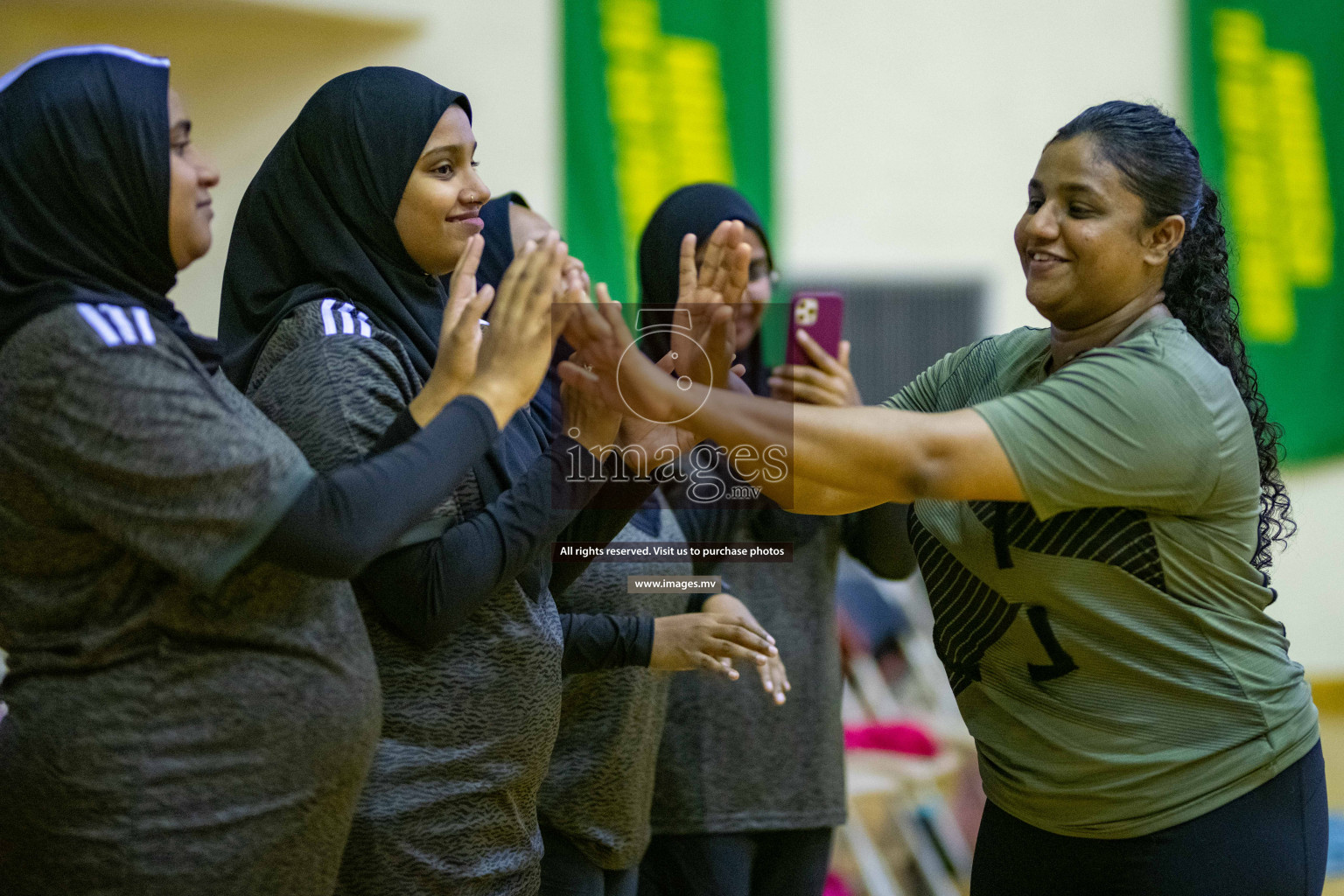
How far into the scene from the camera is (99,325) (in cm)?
105

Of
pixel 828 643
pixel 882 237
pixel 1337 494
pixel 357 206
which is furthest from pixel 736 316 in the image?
pixel 1337 494

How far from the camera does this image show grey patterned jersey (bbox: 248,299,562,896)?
1.27m

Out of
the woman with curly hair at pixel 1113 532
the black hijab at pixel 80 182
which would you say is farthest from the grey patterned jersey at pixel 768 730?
the black hijab at pixel 80 182

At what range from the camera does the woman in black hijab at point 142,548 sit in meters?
1.04

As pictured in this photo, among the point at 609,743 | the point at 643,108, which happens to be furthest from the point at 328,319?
the point at 643,108

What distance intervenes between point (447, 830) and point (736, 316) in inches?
30.5

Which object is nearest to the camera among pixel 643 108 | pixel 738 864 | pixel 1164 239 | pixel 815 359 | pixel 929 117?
pixel 1164 239

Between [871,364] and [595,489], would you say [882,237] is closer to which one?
[871,364]

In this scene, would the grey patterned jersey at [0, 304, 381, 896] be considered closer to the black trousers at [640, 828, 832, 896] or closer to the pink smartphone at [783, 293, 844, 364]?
the pink smartphone at [783, 293, 844, 364]

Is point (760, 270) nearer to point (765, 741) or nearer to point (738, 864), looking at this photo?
point (765, 741)

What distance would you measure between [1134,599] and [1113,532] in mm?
87

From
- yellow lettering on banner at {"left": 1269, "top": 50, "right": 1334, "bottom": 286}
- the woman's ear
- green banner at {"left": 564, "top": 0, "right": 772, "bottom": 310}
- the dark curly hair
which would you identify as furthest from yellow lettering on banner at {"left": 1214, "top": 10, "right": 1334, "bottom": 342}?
the woman's ear

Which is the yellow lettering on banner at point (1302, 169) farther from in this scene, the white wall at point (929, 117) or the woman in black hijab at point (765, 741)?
the woman in black hijab at point (765, 741)

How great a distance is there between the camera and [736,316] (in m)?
1.62
